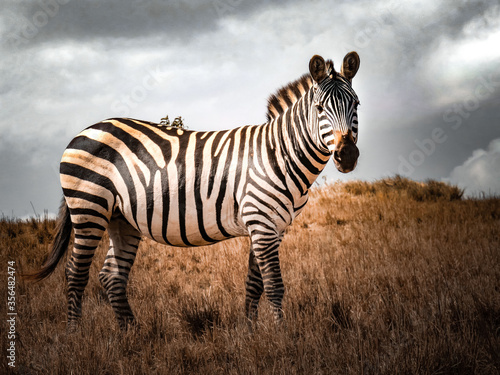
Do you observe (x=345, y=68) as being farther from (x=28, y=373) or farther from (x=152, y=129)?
(x=28, y=373)

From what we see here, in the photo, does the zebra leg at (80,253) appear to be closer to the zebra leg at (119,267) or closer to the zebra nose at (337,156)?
the zebra leg at (119,267)

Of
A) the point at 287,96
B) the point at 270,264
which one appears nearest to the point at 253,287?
the point at 270,264

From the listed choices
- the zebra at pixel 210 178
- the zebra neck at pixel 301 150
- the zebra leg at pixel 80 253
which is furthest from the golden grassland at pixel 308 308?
the zebra neck at pixel 301 150

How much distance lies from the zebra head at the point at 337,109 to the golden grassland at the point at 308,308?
5.34 ft

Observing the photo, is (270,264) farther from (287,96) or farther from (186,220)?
(287,96)

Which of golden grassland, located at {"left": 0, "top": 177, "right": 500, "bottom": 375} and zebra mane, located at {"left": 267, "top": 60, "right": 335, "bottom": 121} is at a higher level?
zebra mane, located at {"left": 267, "top": 60, "right": 335, "bottom": 121}

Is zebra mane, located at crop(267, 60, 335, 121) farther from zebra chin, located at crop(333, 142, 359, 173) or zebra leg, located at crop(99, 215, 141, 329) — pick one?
zebra leg, located at crop(99, 215, 141, 329)

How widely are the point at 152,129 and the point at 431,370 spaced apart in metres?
3.95

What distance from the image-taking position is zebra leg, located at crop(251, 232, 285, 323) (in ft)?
13.5

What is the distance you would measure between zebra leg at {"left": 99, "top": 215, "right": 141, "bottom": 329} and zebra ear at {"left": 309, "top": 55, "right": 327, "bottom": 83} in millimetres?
2959

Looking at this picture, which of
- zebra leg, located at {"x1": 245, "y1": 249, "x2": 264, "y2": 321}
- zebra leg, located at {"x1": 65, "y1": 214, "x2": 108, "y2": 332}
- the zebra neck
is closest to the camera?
the zebra neck

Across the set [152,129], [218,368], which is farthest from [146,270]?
[218,368]

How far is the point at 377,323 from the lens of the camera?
3721 mm

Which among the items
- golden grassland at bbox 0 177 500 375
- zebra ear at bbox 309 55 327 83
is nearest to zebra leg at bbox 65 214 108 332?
golden grassland at bbox 0 177 500 375
